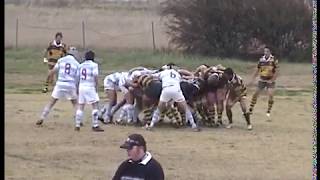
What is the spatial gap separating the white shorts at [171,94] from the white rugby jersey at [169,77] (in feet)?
0.34

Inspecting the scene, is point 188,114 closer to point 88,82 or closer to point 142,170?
point 88,82

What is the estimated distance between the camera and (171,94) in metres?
16.6

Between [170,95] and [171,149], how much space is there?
7.01 feet

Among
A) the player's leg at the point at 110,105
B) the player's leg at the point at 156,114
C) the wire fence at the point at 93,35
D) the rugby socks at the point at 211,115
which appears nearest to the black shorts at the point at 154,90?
the player's leg at the point at 156,114

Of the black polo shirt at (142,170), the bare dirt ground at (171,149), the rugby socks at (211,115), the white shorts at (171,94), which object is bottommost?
the bare dirt ground at (171,149)

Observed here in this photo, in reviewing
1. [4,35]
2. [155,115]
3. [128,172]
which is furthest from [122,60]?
[4,35]

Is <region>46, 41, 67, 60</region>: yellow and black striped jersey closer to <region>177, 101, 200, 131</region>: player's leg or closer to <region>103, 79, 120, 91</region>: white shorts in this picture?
<region>103, 79, 120, 91</region>: white shorts

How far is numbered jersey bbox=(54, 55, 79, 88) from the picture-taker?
53.8ft

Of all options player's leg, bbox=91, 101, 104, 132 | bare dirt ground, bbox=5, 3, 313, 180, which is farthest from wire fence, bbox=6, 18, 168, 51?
player's leg, bbox=91, 101, 104, 132

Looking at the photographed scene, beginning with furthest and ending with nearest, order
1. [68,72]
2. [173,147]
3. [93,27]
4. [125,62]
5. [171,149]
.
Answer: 1. [93,27]
2. [125,62]
3. [68,72]
4. [173,147]
5. [171,149]

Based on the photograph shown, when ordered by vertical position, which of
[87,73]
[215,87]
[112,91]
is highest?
[87,73]

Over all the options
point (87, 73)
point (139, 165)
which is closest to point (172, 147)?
point (87, 73)

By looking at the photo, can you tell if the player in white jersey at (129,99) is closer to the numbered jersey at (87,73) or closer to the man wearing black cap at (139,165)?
the numbered jersey at (87,73)

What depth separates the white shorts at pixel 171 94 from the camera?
16.6 m
